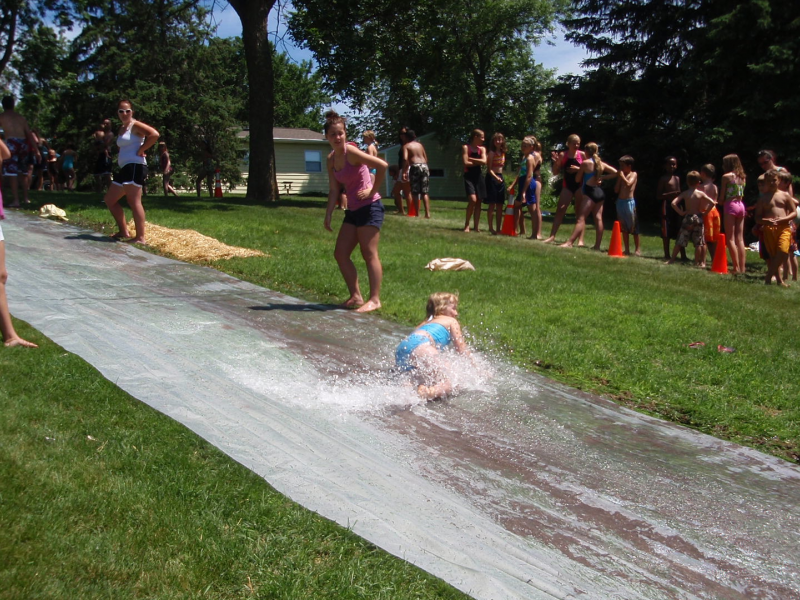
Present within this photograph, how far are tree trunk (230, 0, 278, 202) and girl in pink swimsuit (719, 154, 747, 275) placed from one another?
11.4 meters

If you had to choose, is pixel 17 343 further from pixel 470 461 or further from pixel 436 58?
pixel 436 58

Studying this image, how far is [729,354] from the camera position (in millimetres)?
7328

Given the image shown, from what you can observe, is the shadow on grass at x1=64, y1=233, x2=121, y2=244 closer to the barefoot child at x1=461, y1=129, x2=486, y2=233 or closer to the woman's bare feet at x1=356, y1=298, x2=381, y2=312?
the woman's bare feet at x1=356, y1=298, x2=381, y2=312

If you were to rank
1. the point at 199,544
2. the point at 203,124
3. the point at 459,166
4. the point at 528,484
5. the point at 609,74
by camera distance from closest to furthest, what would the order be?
the point at 199,544 < the point at 528,484 < the point at 609,74 < the point at 203,124 < the point at 459,166

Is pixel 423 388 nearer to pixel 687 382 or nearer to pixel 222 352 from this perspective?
pixel 222 352

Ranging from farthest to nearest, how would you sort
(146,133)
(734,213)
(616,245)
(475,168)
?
1. (475,168)
2. (616,245)
3. (734,213)
4. (146,133)

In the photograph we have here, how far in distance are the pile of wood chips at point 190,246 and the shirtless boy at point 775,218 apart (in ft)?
25.0

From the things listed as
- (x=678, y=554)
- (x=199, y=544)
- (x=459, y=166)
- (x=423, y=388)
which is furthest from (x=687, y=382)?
(x=459, y=166)

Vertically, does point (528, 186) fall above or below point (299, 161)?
below

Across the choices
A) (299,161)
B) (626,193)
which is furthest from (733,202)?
(299,161)

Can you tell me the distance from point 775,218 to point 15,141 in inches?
499

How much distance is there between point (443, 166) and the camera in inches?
2115

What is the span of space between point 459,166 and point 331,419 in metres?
49.7

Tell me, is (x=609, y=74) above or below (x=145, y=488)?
above
